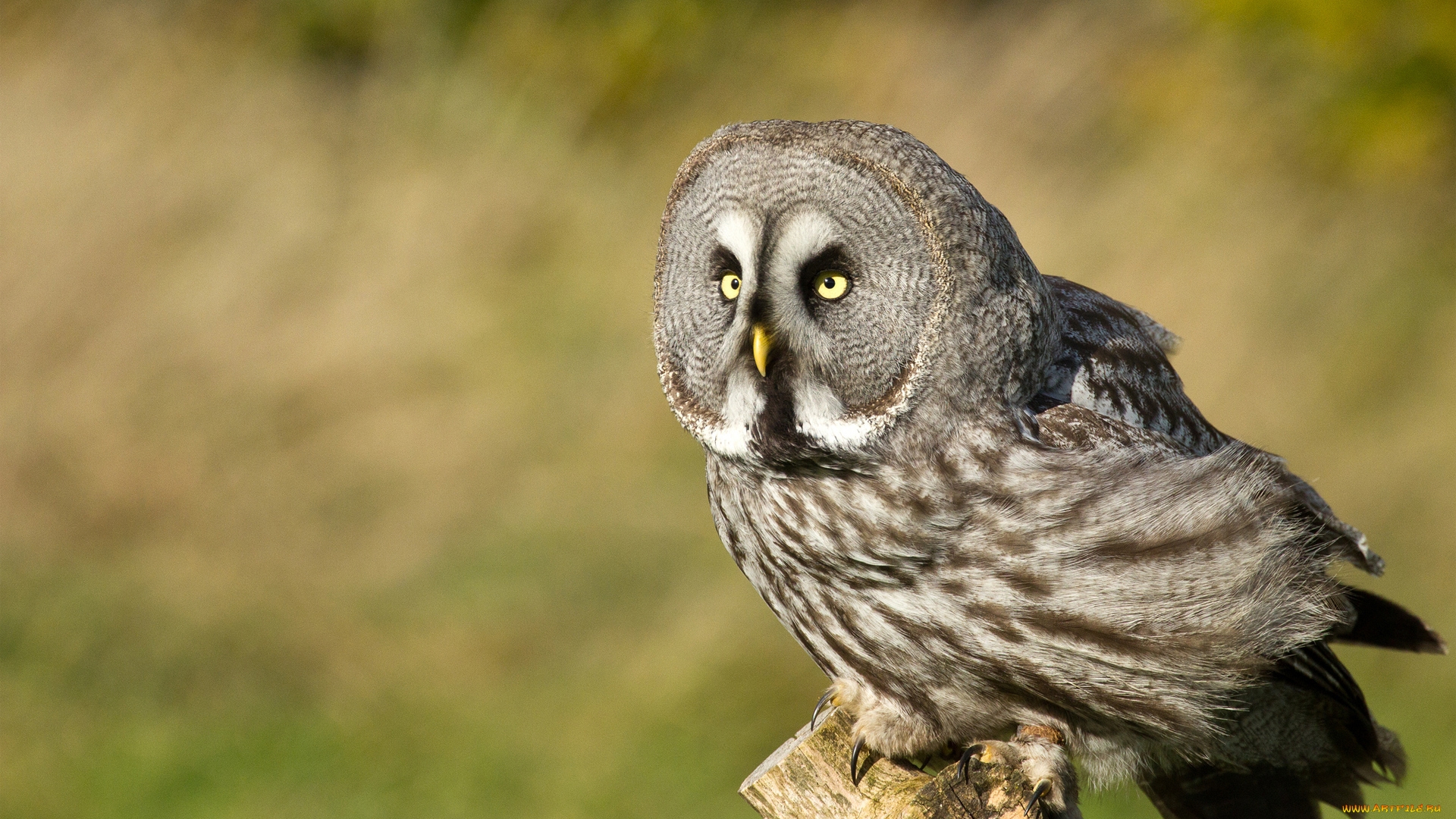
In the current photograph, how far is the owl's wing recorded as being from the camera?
1.97m

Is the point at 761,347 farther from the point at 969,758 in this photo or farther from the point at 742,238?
the point at 969,758

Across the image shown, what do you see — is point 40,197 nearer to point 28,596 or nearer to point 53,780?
point 28,596

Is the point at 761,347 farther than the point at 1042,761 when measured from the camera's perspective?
No

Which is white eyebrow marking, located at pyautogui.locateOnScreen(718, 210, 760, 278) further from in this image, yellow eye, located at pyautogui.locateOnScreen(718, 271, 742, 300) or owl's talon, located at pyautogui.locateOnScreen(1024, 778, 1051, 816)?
owl's talon, located at pyautogui.locateOnScreen(1024, 778, 1051, 816)

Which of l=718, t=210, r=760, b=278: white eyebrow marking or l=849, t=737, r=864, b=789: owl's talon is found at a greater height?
l=718, t=210, r=760, b=278: white eyebrow marking

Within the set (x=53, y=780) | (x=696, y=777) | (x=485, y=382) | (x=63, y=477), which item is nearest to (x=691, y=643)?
(x=696, y=777)

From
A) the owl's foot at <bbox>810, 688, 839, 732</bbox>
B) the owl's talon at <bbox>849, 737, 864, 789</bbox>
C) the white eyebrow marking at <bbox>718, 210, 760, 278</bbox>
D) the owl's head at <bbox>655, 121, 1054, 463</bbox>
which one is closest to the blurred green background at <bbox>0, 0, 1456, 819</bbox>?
the owl's foot at <bbox>810, 688, 839, 732</bbox>

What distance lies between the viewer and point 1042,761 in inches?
76.2

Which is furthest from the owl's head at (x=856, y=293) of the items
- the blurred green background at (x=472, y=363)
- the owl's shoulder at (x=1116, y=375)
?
the blurred green background at (x=472, y=363)

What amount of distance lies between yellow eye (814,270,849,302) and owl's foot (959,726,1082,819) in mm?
648

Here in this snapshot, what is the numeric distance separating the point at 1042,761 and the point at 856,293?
0.73m

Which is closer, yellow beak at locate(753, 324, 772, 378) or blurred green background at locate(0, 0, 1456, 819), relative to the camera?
yellow beak at locate(753, 324, 772, 378)

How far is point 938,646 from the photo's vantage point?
1.88 meters

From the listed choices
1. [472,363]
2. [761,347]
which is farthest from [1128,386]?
[472,363]
